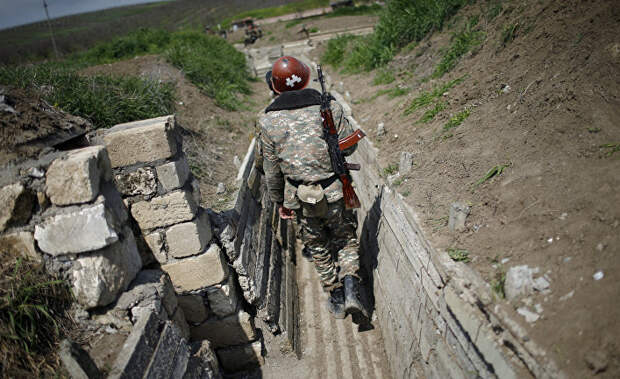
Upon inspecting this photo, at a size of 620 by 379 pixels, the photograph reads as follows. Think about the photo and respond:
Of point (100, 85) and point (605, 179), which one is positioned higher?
point (100, 85)

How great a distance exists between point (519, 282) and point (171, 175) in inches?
92.6

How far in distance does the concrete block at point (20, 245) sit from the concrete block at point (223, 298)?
133 cm

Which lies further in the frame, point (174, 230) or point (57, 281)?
point (174, 230)

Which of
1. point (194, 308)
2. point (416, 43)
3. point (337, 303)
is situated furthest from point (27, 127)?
point (416, 43)

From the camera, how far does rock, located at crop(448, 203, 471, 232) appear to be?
8.47ft

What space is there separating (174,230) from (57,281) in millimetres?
833

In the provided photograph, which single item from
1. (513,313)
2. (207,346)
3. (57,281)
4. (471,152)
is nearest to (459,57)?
(471,152)

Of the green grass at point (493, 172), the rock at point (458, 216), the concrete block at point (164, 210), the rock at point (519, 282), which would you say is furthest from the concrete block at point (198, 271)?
the green grass at point (493, 172)

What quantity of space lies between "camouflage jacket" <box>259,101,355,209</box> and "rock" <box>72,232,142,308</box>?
173 cm

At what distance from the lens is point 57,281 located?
1978 millimetres

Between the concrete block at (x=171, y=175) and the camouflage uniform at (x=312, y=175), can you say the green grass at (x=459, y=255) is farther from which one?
the concrete block at (x=171, y=175)

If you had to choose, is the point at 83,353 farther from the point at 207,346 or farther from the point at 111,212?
the point at 207,346

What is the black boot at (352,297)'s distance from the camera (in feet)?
11.4

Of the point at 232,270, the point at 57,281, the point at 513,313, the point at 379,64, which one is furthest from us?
the point at 379,64
